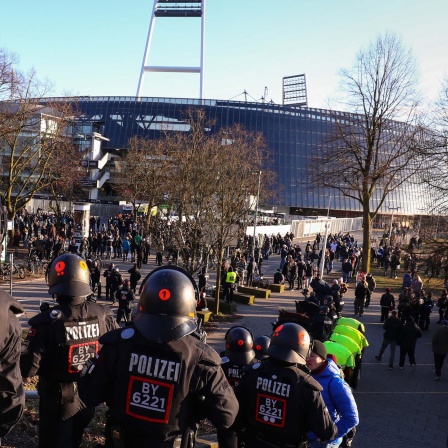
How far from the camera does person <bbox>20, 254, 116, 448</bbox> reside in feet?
13.6

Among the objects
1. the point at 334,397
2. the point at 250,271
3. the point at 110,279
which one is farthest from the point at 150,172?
the point at 334,397

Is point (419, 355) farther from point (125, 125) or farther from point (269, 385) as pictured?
point (125, 125)

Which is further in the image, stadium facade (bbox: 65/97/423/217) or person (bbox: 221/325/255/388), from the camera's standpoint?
stadium facade (bbox: 65/97/423/217)

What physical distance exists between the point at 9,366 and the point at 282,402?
1758 mm

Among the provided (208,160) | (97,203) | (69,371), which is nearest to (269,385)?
(69,371)

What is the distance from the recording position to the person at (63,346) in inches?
163

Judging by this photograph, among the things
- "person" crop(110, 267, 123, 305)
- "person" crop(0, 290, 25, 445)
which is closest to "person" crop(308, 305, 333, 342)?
"person" crop(0, 290, 25, 445)

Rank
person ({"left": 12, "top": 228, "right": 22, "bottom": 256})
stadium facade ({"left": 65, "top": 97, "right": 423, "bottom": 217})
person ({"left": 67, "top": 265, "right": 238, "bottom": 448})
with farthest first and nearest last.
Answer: stadium facade ({"left": 65, "top": 97, "right": 423, "bottom": 217}) → person ({"left": 12, "top": 228, "right": 22, "bottom": 256}) → person ({"left": 67, "top": 265, "right": 238, "bottom": 448})

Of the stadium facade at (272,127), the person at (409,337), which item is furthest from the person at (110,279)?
the stadium facade at (272,127)

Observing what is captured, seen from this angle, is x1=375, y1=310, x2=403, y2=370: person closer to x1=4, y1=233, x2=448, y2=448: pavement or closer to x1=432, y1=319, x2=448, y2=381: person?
x1=4, y1=233, x2=448, y2=448: pavement

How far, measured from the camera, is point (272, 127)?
266ft

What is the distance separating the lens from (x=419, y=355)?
1573 cm

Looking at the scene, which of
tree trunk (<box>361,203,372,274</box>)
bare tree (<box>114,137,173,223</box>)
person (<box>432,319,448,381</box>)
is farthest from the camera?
bare tree (<box>114,137,173,223</box>)

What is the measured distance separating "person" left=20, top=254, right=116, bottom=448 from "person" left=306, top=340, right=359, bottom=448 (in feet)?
5.84
